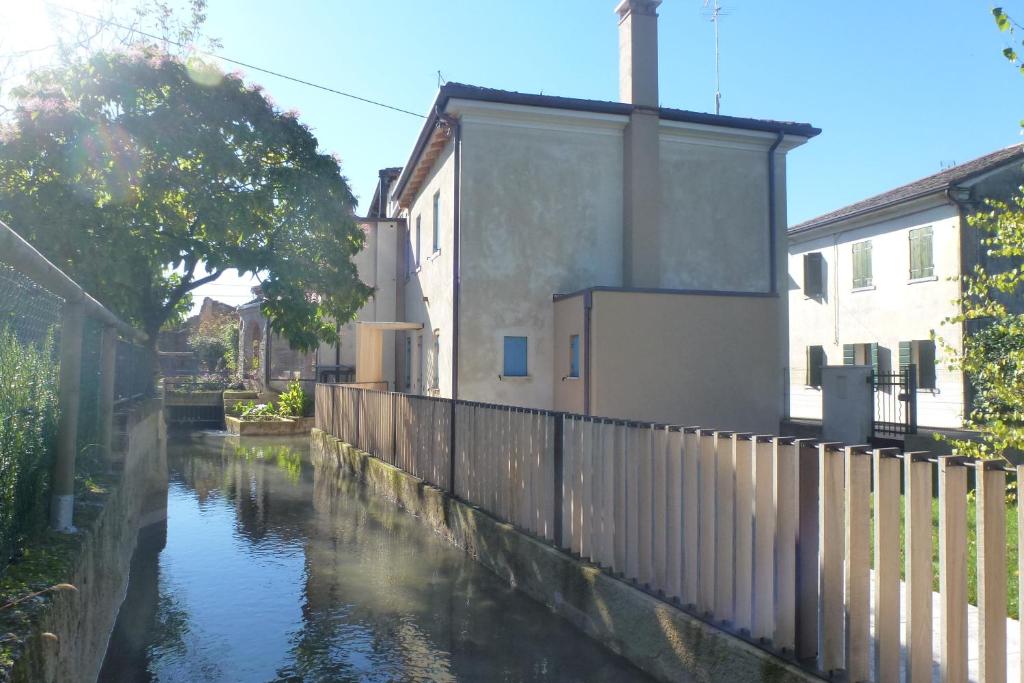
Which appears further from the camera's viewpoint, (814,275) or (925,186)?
(814,275)

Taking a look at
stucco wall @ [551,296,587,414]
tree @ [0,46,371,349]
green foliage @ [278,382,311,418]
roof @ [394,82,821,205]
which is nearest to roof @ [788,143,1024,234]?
roof @ [394,82,821,205]

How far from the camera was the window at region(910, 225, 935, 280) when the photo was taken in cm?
2073

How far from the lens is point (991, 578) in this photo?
3.14m

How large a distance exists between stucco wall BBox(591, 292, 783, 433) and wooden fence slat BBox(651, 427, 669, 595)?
836 cm

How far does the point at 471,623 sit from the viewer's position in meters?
6.08

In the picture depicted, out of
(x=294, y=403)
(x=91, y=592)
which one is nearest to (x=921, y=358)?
(x=294, y=403)

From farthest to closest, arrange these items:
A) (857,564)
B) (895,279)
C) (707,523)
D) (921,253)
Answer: (895,279)
(921,253)
(707,523)
(857,564)

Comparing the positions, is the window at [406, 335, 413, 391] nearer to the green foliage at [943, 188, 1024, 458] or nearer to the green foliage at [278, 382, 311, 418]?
the green foliage at [278, 382, 311, 418]

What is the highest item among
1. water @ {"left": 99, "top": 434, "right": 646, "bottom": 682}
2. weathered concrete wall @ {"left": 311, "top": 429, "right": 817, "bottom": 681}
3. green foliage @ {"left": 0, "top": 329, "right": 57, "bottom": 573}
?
green foliage @ {"left": 0, "top": 329, "right": 57, "bottom": 573}

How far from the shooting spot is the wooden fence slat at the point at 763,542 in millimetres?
4172

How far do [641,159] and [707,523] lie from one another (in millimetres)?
11870

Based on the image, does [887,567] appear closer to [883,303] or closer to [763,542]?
[763,542]

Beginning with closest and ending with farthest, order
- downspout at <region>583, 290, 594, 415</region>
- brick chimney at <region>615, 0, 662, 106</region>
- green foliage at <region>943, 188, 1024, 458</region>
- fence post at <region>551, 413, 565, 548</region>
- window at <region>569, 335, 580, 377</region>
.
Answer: green foliage at <region>943, 188, 1024, 458</region> → fence post at <region>551, 413, 565, 548</region> → downspout at <region>583, 290, 594, 415</region> → window at <region>569, 335, 580, 377</region> → brick chimney at <region>615, 0, 662, 106</region>

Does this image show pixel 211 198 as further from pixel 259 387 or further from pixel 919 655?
pixel 259 387
